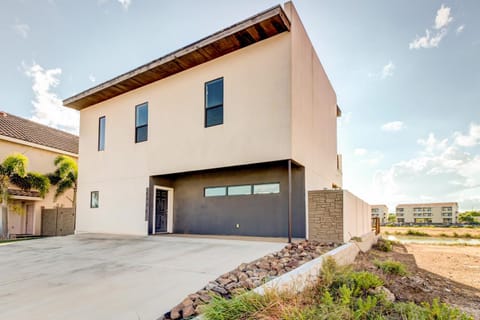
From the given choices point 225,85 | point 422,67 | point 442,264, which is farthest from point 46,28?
point 442,264

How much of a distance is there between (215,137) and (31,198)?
13311mm

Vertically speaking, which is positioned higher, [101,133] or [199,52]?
[199,52]

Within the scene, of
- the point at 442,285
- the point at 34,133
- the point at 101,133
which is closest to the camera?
the point at 442,285

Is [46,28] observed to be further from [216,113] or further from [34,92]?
[216,113]

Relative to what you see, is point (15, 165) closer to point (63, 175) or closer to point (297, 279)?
point (63, 175)

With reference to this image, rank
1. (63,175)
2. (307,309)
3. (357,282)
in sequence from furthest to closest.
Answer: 1. (63,175)
2. (357,282)
3. (307,309)

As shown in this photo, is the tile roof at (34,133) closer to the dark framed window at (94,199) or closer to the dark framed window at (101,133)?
the dark framed window at (101,133)

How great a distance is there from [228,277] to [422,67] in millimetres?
12210

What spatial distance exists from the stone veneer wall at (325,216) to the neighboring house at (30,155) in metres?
15.7

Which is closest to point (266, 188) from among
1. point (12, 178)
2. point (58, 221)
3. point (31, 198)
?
point (58, 221)

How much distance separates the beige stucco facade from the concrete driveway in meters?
9.88

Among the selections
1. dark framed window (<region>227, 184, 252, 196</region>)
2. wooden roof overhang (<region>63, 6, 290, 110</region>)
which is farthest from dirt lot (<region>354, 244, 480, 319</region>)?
wooden roof overhang (<region>63, 6, 290, 110</region>)

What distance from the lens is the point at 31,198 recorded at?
53.7ft

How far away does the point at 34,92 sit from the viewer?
16.8 m
